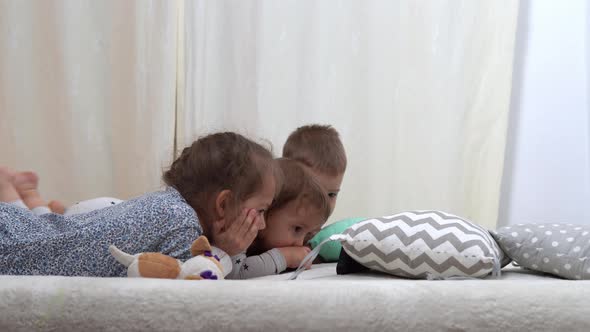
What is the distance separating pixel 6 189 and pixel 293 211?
65 centimetres

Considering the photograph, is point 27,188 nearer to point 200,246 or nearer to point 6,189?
point 6,189

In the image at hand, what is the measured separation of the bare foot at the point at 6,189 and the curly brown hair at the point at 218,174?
44 cm

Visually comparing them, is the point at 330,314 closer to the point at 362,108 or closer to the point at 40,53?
the point at 362,108

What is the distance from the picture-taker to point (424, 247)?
124 centimetres

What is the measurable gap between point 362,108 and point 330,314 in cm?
179

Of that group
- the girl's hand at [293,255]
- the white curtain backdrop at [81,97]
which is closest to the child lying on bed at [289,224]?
the girl's hand at [293,255]

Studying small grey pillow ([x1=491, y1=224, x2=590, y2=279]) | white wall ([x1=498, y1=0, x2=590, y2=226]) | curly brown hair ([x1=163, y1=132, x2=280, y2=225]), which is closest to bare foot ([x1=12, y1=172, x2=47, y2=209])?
curly brown hair ([x1=163, y1=132, x2=280, y2=225])

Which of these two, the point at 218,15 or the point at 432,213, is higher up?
the point at 218,15

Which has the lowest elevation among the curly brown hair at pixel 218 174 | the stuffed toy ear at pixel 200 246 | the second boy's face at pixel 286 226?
the second boy's face at pixel 286 226

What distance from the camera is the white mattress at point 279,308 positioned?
791mm

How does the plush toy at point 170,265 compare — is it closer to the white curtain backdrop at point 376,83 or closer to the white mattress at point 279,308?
the white mattress at point 279,308

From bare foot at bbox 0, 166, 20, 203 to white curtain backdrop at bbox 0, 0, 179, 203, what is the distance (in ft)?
3.08

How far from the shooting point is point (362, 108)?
2531 millimetres

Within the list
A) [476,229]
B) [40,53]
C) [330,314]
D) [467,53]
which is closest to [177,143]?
[40,53]
